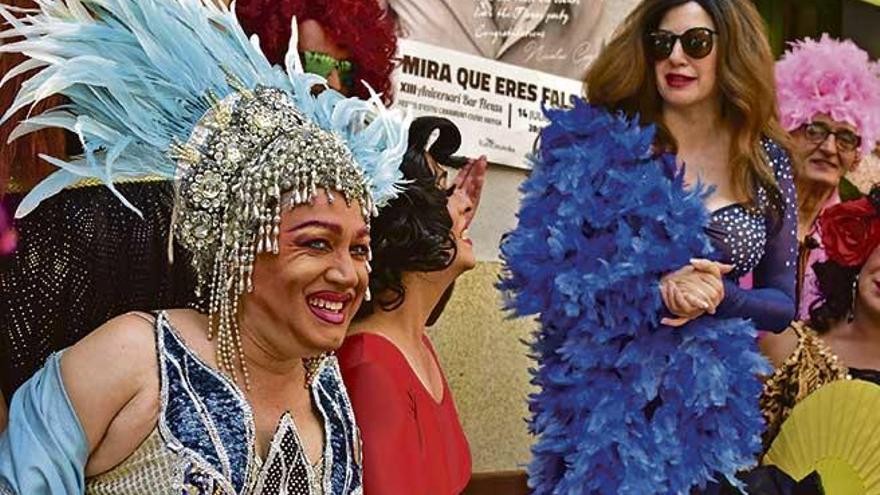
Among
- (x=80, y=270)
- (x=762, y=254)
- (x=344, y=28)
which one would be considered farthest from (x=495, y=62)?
(x=80, y=270)

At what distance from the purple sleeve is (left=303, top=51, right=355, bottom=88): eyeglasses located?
44.4 inches

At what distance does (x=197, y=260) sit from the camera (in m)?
2.43

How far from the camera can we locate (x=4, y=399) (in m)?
2.43

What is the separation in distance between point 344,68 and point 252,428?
1.24 m

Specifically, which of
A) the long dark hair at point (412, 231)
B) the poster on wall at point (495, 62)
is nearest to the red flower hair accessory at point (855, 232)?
the poster on wall at point (495, 62)

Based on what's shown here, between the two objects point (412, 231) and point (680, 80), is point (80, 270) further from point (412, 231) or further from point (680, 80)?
point (680, 80)

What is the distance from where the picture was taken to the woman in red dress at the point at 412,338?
2.90m

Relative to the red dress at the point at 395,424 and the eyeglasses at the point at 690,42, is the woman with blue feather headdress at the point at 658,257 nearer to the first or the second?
the eyeglasses at the point at 690,42

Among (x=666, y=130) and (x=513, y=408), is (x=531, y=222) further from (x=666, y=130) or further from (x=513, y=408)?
(x=513, y=408)

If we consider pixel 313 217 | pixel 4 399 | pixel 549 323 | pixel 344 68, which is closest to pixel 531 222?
pixel 549 323

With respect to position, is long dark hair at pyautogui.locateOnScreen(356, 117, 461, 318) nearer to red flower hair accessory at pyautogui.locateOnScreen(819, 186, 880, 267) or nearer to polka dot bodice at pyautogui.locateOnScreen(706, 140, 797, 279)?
polka dot bodice at pyautogui.locateOnScreen(706, 140, 797, 279)

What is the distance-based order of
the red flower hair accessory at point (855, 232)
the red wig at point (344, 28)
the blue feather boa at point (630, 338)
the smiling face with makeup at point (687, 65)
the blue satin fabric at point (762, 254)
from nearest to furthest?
the red wig at point (344, 28) → the blue feather boa at point (630, 338) → the blue satin fabric at point (762, 254) → the smiling face with makeup at point (687, 65) → the red flower hair accessory at point (855, 232)

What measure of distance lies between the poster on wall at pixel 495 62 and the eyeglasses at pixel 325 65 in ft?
5.42

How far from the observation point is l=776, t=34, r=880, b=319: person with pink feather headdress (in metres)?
5.21
